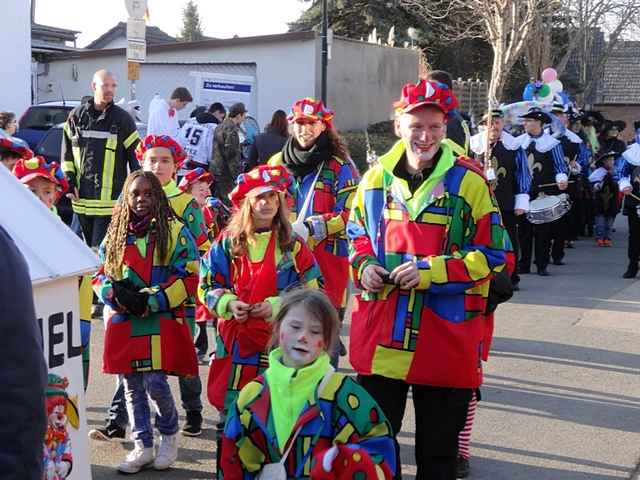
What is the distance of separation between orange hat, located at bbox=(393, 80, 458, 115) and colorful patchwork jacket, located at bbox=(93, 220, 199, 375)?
5.80ft

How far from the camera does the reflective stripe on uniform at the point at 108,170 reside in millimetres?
9172

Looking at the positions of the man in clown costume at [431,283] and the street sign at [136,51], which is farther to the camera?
the street sign at [136,51]

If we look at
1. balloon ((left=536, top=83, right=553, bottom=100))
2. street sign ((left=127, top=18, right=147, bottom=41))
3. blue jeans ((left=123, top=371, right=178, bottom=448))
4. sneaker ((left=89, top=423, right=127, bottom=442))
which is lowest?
sneaker ((left=89, top=423, right=127, bottom=442))

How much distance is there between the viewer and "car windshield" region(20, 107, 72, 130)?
20050 mm

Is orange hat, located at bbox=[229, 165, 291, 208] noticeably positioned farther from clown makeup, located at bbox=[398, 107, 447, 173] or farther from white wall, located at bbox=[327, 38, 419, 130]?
white wall, located at bbox=[327, 38, 419, 130]

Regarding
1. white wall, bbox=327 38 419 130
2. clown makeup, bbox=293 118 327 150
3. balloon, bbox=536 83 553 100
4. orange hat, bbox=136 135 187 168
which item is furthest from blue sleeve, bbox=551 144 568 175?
white wall, bbox=327 38 419 130

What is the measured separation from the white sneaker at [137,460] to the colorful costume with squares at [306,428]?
6.85 feet

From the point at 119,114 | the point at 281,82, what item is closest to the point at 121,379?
the point at 119,114

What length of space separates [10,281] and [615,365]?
6.92m

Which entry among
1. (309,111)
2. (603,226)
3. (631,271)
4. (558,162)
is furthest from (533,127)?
(309,111)

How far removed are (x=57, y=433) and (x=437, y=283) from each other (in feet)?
5.04

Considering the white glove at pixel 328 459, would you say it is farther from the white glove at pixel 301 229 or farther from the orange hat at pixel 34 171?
the orange hat at pixel 34 171

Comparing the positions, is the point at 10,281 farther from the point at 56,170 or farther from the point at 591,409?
the point at 591,409

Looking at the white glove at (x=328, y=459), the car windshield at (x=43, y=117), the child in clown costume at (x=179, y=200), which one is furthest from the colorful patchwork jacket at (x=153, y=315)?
the car windshield at (x=43, y=117)
